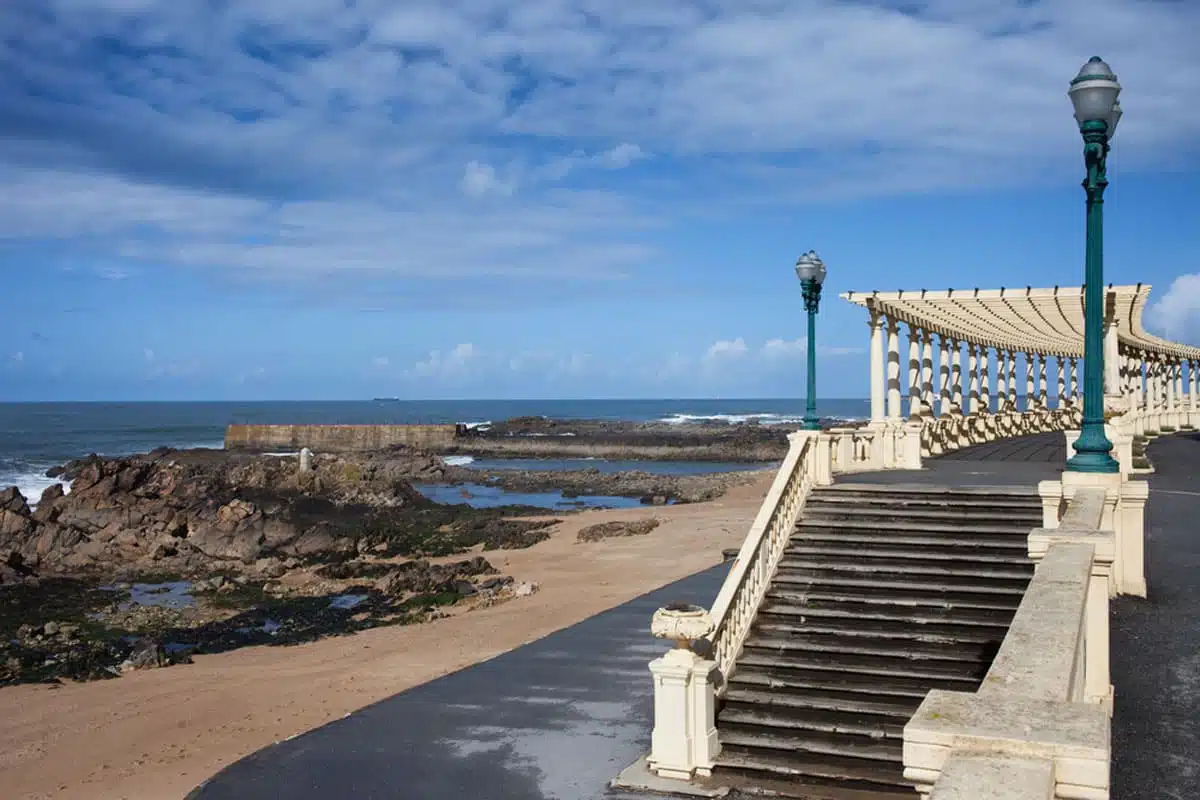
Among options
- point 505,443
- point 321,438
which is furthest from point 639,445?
point 321,438

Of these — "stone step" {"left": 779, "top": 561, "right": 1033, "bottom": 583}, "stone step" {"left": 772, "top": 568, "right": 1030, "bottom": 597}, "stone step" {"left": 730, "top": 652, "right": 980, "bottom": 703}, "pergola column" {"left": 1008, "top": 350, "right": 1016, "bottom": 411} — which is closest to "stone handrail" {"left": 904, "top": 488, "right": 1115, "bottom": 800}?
"stone step" {"left": 730, "top": 652, "right": 980, "bottom": 703}

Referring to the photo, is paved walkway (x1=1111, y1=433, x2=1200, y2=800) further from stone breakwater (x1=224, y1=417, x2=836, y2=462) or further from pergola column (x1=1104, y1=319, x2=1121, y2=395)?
stone breakwater (x1=224, y1=417, x2=836, y2=462)

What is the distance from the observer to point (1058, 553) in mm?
6883

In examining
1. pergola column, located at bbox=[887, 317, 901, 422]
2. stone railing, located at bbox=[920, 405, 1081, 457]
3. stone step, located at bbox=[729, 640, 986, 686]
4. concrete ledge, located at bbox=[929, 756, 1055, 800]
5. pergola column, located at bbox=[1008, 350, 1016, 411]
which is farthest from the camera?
pergola column, located at bbox=[1008, 350, 1016, 411]

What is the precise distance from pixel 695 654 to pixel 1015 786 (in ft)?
20.4

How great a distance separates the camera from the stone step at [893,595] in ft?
35.3

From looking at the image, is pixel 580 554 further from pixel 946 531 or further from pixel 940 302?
pixel 946 531

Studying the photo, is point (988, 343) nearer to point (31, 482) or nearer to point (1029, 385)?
point (1029, 385)

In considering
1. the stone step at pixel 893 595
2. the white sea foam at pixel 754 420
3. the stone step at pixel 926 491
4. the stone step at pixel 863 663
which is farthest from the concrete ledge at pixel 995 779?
the white sea foam at pixel 754 420

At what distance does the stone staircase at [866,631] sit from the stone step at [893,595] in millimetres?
12

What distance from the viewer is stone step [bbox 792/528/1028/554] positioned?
11.7m

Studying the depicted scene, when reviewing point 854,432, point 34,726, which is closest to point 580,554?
point 854,432

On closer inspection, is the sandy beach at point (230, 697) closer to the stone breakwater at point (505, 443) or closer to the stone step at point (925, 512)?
the stone step at point (925, 512)

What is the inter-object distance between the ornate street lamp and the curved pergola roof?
10866 mm
